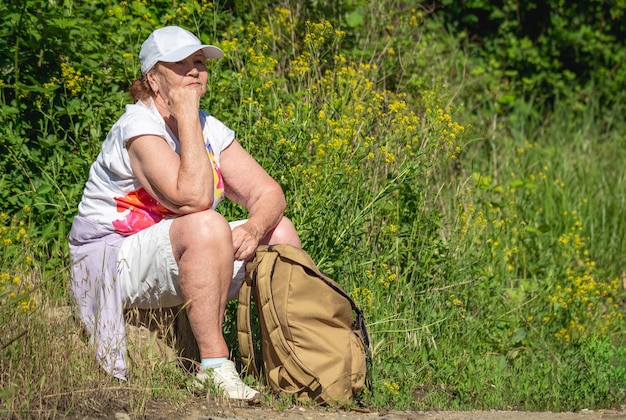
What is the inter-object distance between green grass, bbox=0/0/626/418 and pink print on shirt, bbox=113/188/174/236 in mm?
402

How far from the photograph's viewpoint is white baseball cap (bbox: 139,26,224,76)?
3.92 metres

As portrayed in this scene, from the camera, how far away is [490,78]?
25.9 ft

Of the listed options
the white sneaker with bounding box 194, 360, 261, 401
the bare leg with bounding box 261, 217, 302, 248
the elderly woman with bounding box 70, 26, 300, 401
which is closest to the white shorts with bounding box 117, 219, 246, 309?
the elderly woman with bounding box 70, 26, 300, 401

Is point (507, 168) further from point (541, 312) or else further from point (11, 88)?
point (11, 88)

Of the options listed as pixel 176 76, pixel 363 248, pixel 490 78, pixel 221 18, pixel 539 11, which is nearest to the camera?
pixel 176 76

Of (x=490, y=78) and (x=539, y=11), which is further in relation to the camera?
(x=539, y=11)

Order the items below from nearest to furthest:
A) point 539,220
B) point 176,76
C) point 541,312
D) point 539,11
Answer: point 176,76
point 541,312
point 539,220
point 539,11

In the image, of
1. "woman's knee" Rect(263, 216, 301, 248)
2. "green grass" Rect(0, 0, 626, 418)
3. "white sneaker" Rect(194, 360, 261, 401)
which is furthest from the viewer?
"green grass" Rect(0, 0, 626, 418)

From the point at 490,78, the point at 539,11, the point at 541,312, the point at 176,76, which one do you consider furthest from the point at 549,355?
the point at 539,11

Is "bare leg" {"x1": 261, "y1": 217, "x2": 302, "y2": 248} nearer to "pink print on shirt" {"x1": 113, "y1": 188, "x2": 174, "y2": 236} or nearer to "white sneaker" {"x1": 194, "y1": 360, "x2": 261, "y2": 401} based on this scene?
"pink print on shirt" {"x1": 113, "y1": 188, "x2": 174, "y2": 236}

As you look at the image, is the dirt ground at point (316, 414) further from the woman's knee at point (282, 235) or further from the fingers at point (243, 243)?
the woman's knee at point (282, 235)

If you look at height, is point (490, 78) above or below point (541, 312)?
above

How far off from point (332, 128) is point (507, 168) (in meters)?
2.49

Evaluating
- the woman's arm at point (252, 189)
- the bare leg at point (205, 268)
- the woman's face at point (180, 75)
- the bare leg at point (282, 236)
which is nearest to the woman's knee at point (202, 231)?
the bare leg at point (205, 268)
